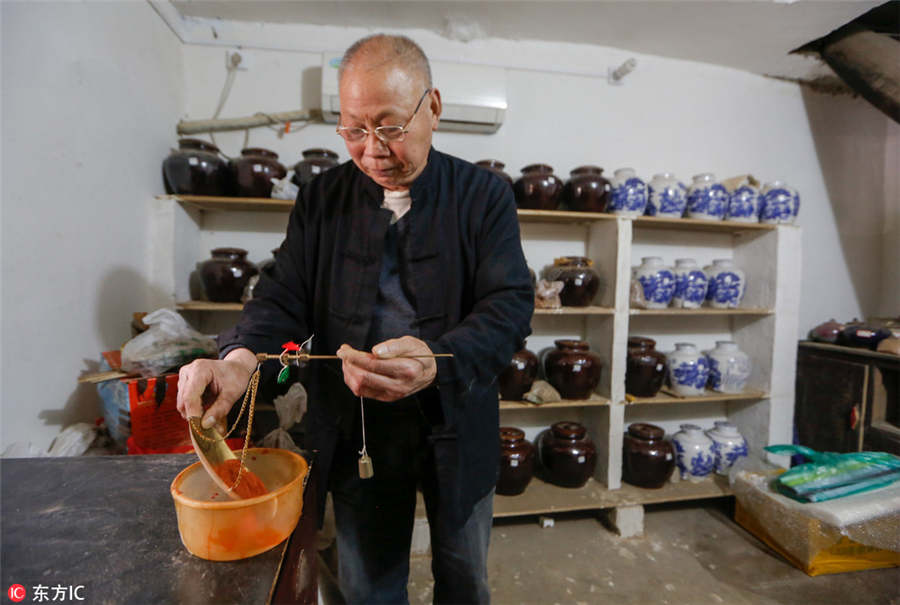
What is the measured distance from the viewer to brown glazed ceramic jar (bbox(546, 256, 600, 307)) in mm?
2318

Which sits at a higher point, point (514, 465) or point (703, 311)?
point (703, 311)

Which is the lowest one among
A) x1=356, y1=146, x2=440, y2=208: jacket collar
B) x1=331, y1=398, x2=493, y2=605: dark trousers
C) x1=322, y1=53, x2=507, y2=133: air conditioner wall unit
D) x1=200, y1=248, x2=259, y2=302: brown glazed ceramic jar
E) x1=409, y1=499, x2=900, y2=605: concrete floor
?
x1=409, y1=499, x2=900, y2=605: concrete floor

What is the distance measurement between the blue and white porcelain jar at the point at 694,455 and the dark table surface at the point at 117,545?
2.41 meters

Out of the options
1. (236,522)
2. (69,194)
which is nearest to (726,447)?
(236,522)

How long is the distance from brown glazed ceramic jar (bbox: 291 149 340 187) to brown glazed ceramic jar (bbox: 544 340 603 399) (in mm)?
1684

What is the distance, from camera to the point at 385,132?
99 centimetres

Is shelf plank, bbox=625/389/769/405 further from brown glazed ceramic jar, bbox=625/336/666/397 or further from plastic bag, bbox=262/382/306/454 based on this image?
plastic bag, bbox=262/382/306/454

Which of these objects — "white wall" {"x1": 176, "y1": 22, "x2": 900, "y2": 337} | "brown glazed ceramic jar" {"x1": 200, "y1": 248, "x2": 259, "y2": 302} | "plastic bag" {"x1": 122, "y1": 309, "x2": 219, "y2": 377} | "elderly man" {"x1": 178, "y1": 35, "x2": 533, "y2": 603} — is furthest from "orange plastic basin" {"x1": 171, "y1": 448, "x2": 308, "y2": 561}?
"white wall" {"x1": 176, "y1": 22, "x2": 900, "y2": 337}

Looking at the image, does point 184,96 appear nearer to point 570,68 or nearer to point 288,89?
point 288,89

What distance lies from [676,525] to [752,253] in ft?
6.01

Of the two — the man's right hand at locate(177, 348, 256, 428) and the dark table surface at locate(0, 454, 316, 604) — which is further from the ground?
the man's right hand at locate(177, 348, 256, 428)

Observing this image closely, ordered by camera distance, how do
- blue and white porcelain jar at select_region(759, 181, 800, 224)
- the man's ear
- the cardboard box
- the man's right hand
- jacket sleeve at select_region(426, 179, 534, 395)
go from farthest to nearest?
blue and white porcelain jar at select_region(759, 181, 800, 224), the cardboard box, the man's ear, jacket sleeve at select_region(426, 179, 534, 395), the man's right hand

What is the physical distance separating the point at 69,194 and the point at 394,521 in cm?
170

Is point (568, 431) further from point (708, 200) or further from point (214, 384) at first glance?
point (214, 384)
